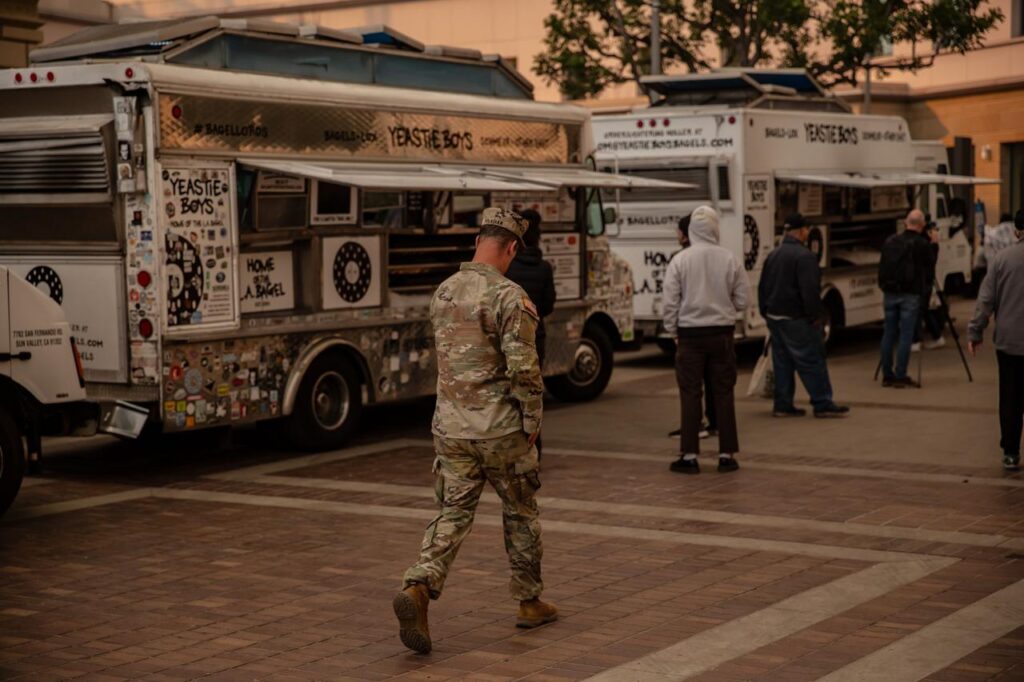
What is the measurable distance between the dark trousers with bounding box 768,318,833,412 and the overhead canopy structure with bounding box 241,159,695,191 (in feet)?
6.69

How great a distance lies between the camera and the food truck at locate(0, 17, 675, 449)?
11.7 metres

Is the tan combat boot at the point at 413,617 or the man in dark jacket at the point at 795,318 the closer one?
the tan combat boot at the point at 413,617

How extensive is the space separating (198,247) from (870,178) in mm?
11827

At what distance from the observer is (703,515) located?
10250 millimetres

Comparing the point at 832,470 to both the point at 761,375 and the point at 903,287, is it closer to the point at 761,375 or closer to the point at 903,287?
the point at 761,375

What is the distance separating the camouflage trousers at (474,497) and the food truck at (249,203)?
499 centimetres

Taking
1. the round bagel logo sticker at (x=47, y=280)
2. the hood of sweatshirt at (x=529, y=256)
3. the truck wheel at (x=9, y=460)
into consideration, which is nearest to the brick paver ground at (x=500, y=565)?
the truck wheel at (x=9, y=460)

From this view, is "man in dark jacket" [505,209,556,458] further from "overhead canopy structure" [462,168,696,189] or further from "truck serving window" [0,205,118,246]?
"truck serving window" [0,205,118,246]

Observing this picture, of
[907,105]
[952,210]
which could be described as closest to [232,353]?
[952,210]

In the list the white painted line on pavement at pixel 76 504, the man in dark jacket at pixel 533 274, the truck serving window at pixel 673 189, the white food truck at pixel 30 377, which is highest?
the truck serving window at pixel 673 189

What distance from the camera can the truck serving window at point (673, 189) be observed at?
61.9 feet

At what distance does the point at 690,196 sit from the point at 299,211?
282 inches

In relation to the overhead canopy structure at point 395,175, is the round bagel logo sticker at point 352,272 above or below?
below

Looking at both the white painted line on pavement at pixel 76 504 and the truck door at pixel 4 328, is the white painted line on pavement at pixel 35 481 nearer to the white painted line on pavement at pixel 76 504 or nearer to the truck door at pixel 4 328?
the white painted line on pavement at pixel 76 504
